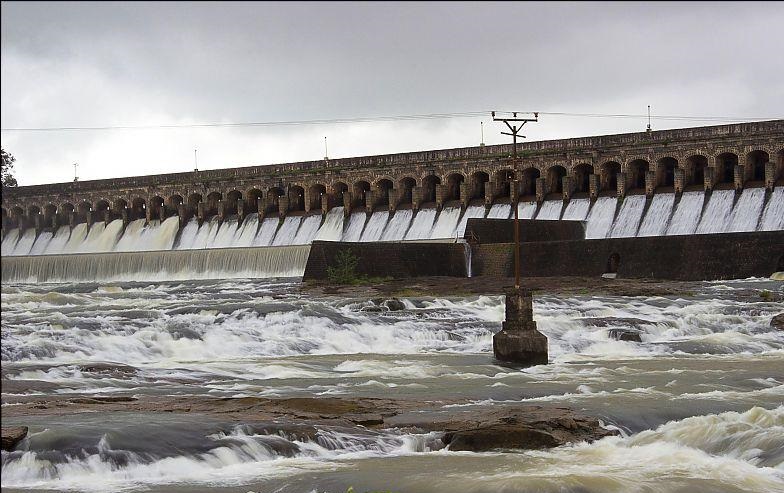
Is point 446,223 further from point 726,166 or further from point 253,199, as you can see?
point 253,199

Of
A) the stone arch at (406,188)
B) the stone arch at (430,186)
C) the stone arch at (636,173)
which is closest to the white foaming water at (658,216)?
the stone arch at (636,173)

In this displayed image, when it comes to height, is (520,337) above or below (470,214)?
below

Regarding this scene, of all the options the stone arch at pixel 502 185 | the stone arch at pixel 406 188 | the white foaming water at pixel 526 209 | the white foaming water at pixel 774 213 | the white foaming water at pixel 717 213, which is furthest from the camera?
the stone arch at pixel 406 188

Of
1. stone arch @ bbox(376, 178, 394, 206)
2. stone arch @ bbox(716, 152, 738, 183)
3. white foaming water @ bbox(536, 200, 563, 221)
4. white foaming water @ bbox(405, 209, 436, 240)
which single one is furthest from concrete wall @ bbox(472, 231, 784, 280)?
stone arch @ bbox(376, 178, 394, 206)

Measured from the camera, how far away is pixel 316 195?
6053 centimetres

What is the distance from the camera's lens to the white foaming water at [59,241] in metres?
65.8

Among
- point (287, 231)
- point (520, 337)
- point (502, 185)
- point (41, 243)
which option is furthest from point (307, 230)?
point (520, 337)

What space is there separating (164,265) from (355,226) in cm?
1130

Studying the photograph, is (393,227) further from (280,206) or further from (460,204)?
(280,206)

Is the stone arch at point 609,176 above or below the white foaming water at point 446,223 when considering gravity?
above

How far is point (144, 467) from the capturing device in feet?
32.3

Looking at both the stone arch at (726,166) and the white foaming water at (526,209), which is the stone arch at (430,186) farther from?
the stone arch at (726,166)

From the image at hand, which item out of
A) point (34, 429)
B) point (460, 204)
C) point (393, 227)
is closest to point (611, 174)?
point (460, 204)

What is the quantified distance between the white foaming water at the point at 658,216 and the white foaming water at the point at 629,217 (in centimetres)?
41
